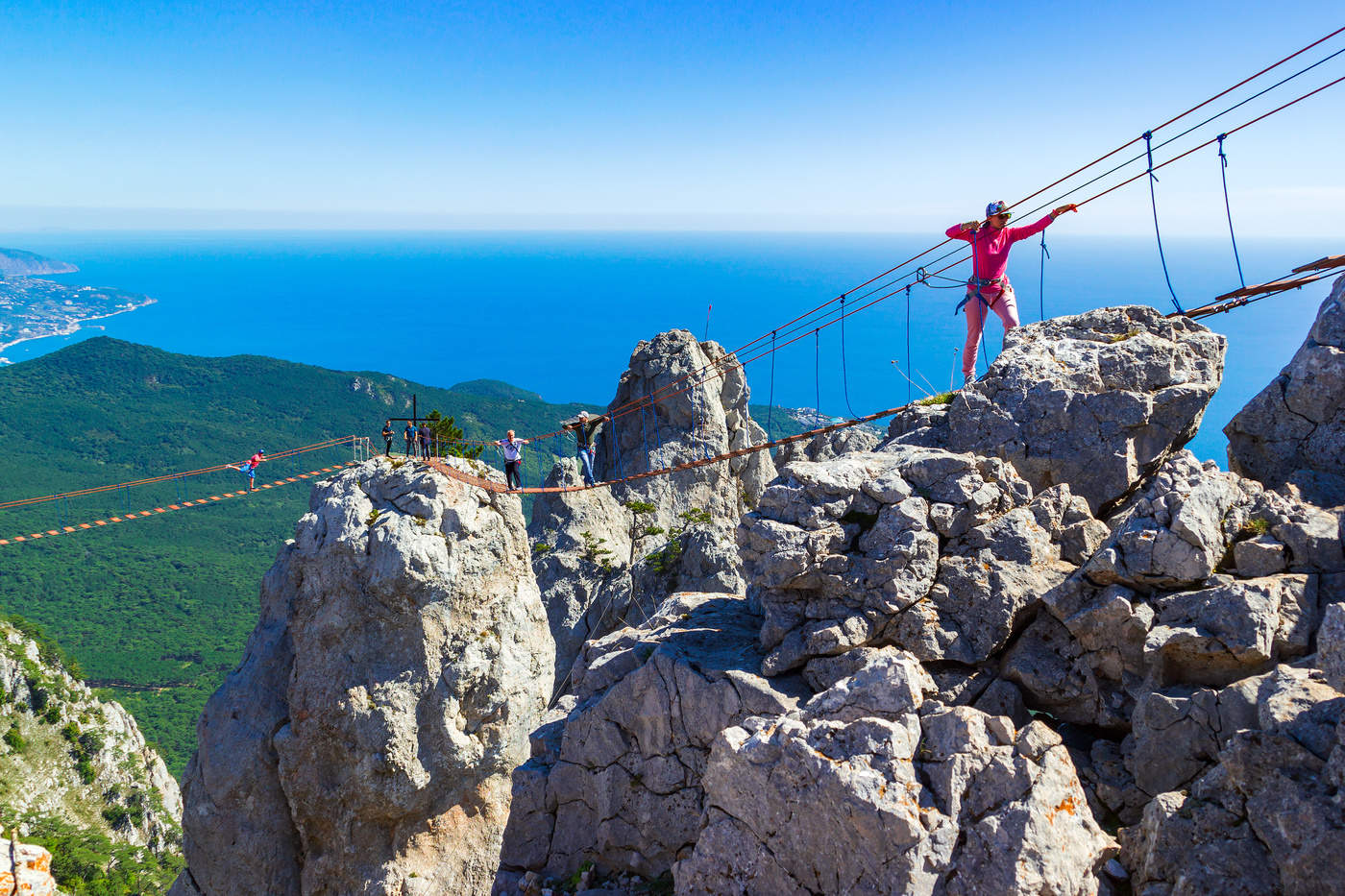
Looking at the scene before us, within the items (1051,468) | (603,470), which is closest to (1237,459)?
(1051,468)

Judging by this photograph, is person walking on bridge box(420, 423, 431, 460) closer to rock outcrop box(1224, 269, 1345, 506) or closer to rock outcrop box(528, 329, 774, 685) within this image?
rock outcrop box(528, 329, 774, 685)

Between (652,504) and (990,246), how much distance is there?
68.8 feet

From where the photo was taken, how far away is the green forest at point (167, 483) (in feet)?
260

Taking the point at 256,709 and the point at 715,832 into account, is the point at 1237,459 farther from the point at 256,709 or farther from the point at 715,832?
the point at 256,709

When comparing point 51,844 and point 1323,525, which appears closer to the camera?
point 1323,525

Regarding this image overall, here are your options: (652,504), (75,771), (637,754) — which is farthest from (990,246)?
(75,771)

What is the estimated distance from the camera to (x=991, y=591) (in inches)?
400

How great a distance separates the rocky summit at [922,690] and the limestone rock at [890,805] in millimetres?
27

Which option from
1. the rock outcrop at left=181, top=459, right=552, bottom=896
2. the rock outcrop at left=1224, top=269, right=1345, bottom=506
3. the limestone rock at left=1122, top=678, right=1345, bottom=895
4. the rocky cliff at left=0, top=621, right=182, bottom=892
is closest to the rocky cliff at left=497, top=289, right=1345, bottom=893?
the limestone rock at left=1122, top=678, right=1345, bottom=895

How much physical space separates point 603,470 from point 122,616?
7680 centimetres

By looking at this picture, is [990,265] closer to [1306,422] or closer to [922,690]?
[1306,422]

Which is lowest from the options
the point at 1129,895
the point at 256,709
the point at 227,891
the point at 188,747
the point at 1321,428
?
the point at 188,747

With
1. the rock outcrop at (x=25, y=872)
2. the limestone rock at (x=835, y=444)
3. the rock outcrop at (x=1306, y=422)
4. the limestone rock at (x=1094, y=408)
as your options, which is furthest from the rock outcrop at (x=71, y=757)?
the rock outcrop at (x=1306, y=422)

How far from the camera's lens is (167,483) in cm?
12388
